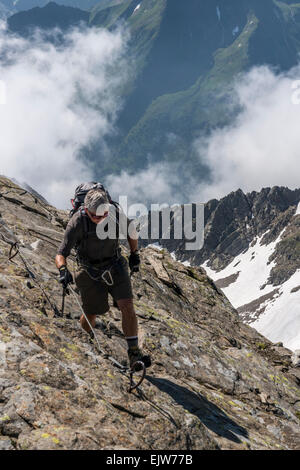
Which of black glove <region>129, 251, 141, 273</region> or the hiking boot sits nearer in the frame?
the hiking boot

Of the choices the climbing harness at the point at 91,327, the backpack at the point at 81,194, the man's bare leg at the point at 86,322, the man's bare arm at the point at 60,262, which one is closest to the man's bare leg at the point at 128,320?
the climbing harness at the point at 91,327

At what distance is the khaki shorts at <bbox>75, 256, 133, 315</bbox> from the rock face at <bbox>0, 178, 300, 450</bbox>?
0.81 meters

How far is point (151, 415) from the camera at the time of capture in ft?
26.8

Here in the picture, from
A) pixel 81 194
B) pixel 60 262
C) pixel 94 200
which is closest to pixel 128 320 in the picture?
pixel 60 262

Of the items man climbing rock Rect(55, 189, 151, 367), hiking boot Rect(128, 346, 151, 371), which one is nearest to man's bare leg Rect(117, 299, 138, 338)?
man climbing rock Rect(55, 189, 151, 367)

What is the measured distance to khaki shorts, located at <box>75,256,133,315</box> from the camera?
10.0 metres

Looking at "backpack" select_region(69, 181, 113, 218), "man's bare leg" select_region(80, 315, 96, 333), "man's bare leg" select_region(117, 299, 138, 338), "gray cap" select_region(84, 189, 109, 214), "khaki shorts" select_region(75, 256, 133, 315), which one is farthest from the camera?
"man's bare leg" select_region(80, 315, 96, 333)

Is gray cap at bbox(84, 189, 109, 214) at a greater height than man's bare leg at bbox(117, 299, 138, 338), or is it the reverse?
gray cap at bbox(84, 189, 109, 214)

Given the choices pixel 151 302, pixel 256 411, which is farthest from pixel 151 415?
pixel 151 302

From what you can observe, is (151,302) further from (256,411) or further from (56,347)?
(56,347)

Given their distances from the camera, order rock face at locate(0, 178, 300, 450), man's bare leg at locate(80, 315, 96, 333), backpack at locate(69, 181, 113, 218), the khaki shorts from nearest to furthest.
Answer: rock face at locate(0, 178, 300, 450)
the khaki shorts
backpack at locate(69, 181, 113, 218)
man's bare leg at locate(80, 315, 96, 333)

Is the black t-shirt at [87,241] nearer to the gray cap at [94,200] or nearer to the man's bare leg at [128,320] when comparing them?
the gray cap at [94,200]

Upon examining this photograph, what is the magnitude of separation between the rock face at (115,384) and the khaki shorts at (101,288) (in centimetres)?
81

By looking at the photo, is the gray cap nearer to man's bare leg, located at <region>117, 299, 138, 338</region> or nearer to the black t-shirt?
the black t-shirt
